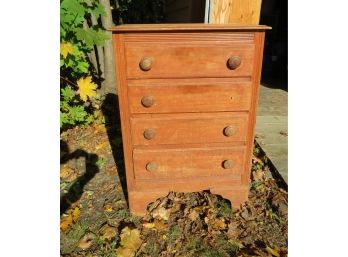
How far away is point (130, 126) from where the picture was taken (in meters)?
2.17

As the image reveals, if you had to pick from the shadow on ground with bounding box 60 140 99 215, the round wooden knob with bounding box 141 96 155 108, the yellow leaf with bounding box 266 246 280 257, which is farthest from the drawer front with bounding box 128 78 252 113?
the shadow on ground with bounding box 60 140 99 215

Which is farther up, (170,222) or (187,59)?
(187,59)

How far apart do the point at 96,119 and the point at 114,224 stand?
205 centimetres

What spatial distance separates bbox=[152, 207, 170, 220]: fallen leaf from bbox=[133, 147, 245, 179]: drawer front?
42 cm

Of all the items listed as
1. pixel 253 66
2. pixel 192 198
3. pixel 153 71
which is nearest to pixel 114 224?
pixel 192 198

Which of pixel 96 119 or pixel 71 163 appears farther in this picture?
pixel 96 119

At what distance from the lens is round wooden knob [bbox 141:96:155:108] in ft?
6.72

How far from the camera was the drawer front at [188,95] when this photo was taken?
204 centimetres

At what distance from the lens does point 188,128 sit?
221cm

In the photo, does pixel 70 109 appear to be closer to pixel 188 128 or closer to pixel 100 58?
pixel 100 58

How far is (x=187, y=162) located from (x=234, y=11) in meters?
1.62

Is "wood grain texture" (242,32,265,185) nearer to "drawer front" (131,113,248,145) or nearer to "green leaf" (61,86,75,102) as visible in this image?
"drawer front" (131,113,248,145)

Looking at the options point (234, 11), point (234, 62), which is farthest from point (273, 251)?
point (234, 11)

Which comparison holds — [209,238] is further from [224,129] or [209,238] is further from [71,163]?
[71,163]
